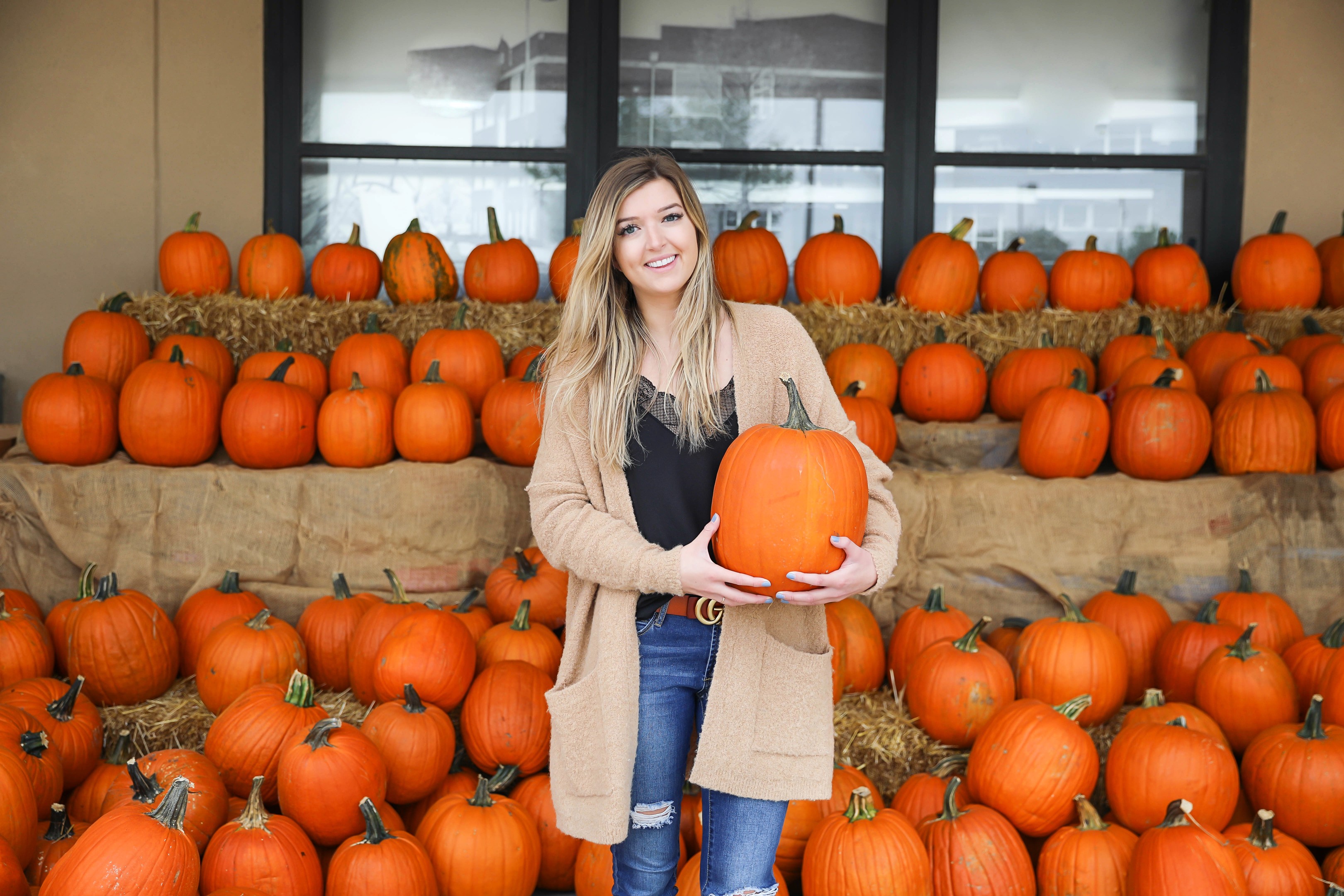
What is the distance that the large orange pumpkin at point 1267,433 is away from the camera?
329cm

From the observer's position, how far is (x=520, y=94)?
187 inches

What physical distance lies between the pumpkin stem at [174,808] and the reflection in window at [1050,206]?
4104mm

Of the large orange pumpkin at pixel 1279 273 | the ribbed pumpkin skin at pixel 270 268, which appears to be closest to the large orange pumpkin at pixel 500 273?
the ribbed pumpkin skin at pixel 270 268

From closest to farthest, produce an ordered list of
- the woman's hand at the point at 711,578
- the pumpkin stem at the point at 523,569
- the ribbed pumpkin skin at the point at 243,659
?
the woman's hand at the point at 711,578 < the ribbed pumpkin skin at the point at 243,659 < the pumpkin stem at the point at 523,569

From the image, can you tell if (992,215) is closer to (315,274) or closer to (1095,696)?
(1095,696)

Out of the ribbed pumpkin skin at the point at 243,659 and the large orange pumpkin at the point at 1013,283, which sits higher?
the large orange pumpkin at the point at 1013,283

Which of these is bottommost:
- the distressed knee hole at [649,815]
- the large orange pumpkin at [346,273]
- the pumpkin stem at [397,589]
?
the distressed knee hole at [649,815]

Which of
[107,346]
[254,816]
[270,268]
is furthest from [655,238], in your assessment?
[270,268]

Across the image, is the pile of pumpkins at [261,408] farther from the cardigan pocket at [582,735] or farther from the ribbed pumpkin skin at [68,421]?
the cardigan pocket at [582,735]

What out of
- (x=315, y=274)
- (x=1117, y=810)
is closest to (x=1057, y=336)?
(x=1117, y=810)

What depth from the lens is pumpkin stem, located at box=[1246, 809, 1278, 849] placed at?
2.24m

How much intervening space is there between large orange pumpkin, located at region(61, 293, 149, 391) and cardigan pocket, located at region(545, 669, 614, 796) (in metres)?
2.60

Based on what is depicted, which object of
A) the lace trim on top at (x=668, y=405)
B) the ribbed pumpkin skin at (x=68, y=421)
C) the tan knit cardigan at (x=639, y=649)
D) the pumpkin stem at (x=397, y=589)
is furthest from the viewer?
the ribbed pumpkin skin at (x=68, y=421)

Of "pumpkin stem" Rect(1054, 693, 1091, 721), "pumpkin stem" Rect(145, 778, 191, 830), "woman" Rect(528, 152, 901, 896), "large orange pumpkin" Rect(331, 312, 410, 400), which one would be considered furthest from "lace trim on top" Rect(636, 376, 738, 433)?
"large orange pumpkin" Rect(331, 312, 410, 400)
